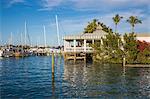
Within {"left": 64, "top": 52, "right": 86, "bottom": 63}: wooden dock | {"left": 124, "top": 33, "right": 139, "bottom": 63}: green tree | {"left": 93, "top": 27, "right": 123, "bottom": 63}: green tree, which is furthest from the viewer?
{"left": 64, "top": 52, "right": 86, "bottom": 63}: wooden dock

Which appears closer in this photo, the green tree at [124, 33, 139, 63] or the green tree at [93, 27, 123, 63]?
the green tree at [124, 33, 139, 63]

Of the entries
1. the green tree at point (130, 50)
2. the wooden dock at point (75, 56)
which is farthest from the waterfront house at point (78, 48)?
the green tree at point (130, 50)

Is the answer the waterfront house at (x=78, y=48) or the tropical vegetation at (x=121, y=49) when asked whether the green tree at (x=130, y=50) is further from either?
the waterfront house at (x=78, y=48)

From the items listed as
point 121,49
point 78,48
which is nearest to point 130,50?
point 121,49

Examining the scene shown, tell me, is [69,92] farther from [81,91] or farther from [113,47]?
[113,47]

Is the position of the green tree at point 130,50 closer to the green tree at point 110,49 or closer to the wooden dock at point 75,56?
the green tree at point 110,49

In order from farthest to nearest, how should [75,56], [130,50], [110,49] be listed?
[75,56], [110,49], [130,50]

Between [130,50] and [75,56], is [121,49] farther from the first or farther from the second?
[75,56]

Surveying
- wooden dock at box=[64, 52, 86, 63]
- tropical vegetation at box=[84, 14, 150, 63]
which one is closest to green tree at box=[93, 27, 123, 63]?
tropical vegetation at box=[84, 14, 150, 63]

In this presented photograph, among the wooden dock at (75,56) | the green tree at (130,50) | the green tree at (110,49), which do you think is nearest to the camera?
the green tree at (130,50)

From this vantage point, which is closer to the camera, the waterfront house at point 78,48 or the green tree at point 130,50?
the green tree at point 130,50

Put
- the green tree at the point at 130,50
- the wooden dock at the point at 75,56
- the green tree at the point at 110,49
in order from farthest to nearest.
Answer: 1. the wooden dock at the point at 75,56
2. the green tree at the point at 110,49
3. the green tree at the point at 130,50

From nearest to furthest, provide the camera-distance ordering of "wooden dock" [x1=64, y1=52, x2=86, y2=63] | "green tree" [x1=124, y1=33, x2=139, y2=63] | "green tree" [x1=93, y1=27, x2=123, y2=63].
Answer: "green tree" [x1=124, y1=33, x2=139, y2=63], "green tree" [x1=93, y1=27, x2=123, y2=63], "wooden dock" [x1=64, y1=52, x2=86, y2=63]

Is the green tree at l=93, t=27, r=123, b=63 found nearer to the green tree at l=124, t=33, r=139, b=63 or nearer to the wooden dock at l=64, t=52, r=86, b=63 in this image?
the green tree at l=124, t=33, r=139, b=63
